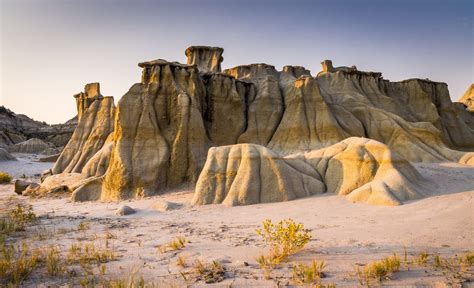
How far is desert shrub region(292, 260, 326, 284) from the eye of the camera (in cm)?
446

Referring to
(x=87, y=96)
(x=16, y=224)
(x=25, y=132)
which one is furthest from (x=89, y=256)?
(x=25, y=132)

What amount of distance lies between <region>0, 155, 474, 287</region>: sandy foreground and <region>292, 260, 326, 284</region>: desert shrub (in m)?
0.11

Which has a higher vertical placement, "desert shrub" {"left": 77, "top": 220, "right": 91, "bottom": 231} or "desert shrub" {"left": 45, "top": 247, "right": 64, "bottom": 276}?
"desert shrub" {"left": 45, "top": 247, "right": 64, "bottom": 276}

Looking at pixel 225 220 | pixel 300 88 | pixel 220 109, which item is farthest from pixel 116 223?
pixel 300 88

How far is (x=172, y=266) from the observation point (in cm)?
528

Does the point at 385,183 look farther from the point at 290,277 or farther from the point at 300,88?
the point at 300,88

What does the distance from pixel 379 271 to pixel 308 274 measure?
1.08 m

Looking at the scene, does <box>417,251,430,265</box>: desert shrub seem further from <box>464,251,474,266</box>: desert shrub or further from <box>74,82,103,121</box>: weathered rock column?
<box>74,82,103,121</box>: weathered rock column

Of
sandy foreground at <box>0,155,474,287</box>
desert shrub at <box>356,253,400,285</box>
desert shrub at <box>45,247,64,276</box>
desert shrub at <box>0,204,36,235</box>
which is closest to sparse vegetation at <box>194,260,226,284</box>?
sandy foreground at <box>0,155,474,287</box>

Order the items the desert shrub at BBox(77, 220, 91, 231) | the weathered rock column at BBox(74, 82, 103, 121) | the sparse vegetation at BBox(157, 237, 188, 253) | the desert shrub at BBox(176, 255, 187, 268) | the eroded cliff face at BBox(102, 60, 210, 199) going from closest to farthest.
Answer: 1. the desert shrub at BBox(176, 255, 187, 268)
2. the sparse vegetation at BBox(157, 237, 188, 253)
3. the desert shrub at BBox(77, 220, 91, 231)
4. the eroded cliff face at BBox(102, 60, 210, 199)
5. the weathered rock column at BBox(74, 82, 103, 121)

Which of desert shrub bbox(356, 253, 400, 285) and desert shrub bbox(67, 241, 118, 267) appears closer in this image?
desert shrub bbox(356, 253, 400, 285)

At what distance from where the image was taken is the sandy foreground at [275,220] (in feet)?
15.6

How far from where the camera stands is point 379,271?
14.8 ft

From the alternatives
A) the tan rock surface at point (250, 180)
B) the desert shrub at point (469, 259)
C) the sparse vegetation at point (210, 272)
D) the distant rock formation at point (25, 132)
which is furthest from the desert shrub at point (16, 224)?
the distant rock formation at point (25, 132)
